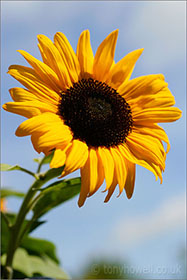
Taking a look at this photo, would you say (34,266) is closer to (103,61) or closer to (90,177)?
(90,177)

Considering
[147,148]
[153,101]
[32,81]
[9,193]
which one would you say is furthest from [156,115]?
[9,193]

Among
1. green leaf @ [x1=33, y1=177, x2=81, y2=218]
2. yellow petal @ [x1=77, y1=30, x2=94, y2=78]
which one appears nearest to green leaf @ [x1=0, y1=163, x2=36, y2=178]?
green leaf @ [x1=33, y1=177, x2=81, y2=218]

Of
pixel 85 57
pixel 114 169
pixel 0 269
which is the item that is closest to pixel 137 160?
pixel 114 169

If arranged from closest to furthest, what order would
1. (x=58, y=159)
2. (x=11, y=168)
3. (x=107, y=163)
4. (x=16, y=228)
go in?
1. (x=58, y=159)
2. (x=107, y=163)
3. (x=11, y=168)
4. (x=16, y=228)

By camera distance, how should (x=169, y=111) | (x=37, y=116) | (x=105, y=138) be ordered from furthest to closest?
1. (x=169, y=111)
2. (x=105, y=138)
3. (x=37, y=116)

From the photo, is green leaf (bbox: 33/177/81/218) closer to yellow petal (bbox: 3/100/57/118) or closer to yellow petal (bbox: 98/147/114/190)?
yellow petal (bbox: 98/147/114/190)

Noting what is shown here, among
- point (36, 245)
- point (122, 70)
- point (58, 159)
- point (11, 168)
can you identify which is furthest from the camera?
point (36, 245)

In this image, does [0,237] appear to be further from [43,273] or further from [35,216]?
[35,216]
